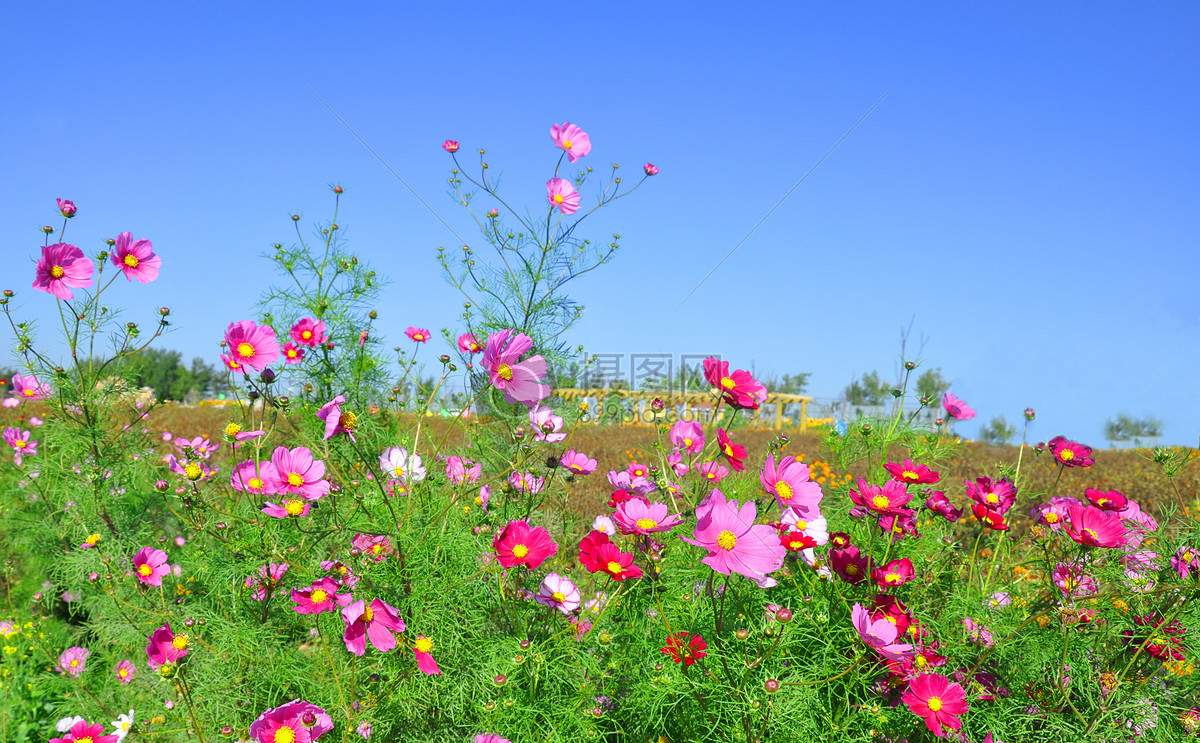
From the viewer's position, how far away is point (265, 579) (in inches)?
68.3

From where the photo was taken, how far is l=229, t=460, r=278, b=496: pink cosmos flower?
147 centimetres

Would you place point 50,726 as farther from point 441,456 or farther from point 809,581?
point 809,581

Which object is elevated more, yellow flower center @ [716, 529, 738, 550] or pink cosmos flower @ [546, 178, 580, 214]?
pink cosmos flower @ [546, 178, 580, 214]

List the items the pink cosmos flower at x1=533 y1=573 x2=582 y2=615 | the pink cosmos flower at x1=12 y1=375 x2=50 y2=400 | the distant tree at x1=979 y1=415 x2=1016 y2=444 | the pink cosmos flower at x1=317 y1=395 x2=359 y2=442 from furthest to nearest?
1. the distant tree at x1=979 y1=415 x2=1016 y2=444
2. the pink cosmos flower at x1=12 y1=375 x2=50 y2=400
3. the pink cosmos flower at x1=533 y1=573 x2=582 y2=615
4. the pink cosmos flower at x1=317 y1=395 x2=359 y2=442

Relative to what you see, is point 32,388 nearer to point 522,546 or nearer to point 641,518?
point 522,546

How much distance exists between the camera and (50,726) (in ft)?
8.16

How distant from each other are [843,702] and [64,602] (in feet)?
12.4

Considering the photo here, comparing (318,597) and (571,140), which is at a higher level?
(571,140)

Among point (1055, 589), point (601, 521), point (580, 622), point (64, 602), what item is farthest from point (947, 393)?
point (64, 602)

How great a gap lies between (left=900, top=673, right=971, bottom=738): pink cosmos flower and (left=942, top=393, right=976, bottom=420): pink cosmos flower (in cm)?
97

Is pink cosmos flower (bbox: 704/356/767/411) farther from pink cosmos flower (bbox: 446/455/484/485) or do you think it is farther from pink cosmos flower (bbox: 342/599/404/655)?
pink cosmos flower (bbox: 342/599/404/655)

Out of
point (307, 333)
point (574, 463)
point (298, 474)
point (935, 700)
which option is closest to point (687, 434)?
point (574, 463)

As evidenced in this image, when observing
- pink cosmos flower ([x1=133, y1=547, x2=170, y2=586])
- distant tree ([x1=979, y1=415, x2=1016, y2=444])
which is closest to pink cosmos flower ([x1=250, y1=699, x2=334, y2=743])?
pink cosmos flower ([x1=133, y1=547, x2=170, y2=586])

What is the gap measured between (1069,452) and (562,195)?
6.46 ft
